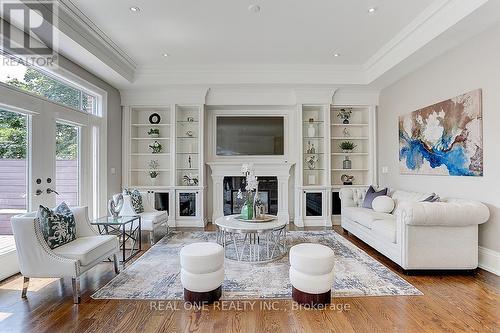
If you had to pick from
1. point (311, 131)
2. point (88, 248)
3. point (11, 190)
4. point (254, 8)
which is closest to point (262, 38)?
point (254, 8)

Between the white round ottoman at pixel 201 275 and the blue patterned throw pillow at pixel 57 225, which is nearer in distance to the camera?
the white round ottoman at pixel 201 275

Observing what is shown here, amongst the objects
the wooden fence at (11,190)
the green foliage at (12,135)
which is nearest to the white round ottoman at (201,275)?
the wooden fence at (11,190)

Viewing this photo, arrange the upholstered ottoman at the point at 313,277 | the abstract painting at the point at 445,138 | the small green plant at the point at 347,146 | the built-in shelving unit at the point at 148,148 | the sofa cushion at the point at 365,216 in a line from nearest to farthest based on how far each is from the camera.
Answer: the upholstered ottoman at the point at 313,277
the abstract painting at the point at 445,138
the sofa cushion at the point at 365,216
the small green plant at the point at 347,146
the built-in shelving unit at the point at 148,148

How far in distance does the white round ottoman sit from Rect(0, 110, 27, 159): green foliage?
2441mm

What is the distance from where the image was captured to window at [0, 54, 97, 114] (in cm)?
320

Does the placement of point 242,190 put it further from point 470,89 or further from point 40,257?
point 470,89

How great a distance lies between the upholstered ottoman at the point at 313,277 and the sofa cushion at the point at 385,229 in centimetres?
130

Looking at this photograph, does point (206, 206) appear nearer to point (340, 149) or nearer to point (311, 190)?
point (311, 190)

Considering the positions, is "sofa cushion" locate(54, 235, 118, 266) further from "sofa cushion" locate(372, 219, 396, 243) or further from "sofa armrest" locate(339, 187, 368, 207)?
"sofa armrest" locate(339, 187, 368, 207)

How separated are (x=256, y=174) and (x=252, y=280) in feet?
10.7

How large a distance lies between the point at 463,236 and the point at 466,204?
36 centimetres

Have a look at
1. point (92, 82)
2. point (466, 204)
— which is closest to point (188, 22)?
point (92, 82)

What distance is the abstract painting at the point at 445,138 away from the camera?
11.4ft

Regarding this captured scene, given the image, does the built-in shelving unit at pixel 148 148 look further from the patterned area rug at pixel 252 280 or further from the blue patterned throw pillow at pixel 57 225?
the blue patterned throw pillow at pixel 57 225
